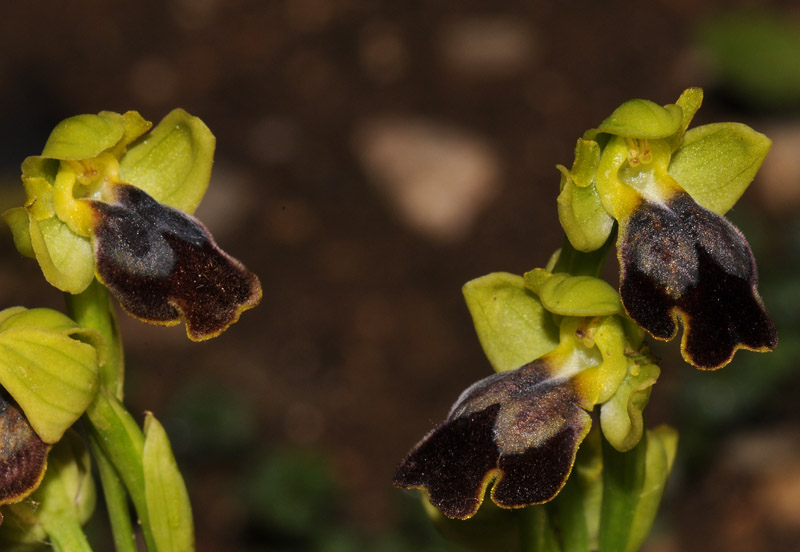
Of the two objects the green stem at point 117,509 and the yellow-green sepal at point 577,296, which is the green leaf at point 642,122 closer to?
the yellow-green sepal at point 577,296

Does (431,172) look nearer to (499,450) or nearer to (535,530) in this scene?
(535,530)

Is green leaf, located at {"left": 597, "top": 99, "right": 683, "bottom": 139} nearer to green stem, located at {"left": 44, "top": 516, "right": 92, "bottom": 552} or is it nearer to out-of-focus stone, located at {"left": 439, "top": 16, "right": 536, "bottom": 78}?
green stem, located at {"left": 44, "top": 516, "right": 92, "bottom": 552}

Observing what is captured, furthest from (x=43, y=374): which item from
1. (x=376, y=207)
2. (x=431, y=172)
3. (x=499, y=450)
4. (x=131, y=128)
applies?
(x=431, y=172)

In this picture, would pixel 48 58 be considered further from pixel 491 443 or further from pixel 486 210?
pixel 491 443

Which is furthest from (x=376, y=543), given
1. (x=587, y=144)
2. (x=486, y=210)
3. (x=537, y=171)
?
(x=587, y=144)

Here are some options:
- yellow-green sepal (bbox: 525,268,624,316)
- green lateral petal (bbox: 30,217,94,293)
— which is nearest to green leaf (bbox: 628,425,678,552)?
yellow-green sepal (bbox: 525,268,624,316)
